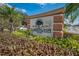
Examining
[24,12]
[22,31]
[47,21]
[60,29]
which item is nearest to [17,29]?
[22,31]

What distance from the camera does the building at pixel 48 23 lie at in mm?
2104

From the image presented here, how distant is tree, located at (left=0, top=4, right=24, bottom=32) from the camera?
2.10m

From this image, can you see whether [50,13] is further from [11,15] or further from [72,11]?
[11,15]

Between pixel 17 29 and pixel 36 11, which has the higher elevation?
pixel 36 11

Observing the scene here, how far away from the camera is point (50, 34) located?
2115 mm

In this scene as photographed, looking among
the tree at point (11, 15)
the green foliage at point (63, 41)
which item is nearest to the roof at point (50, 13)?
the tree at point (11, 15)

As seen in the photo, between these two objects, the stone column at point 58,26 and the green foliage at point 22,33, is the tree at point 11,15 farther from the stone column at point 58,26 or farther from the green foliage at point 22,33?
the stone column at point 58,26

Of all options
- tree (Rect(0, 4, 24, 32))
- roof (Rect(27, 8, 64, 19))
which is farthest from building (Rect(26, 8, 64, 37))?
tree (Rect(0, 4, 24, 32))

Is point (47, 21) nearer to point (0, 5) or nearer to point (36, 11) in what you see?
point (36, 11)

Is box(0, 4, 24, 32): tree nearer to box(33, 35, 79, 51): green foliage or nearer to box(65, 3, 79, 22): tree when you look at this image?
box(33, 35, 79, 51): green foliage

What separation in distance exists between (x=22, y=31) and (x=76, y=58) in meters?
0.68

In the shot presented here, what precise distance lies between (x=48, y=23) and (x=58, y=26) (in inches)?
4.7

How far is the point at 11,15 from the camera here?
2.12 metres

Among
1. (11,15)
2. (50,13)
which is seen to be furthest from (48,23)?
(11,15)
